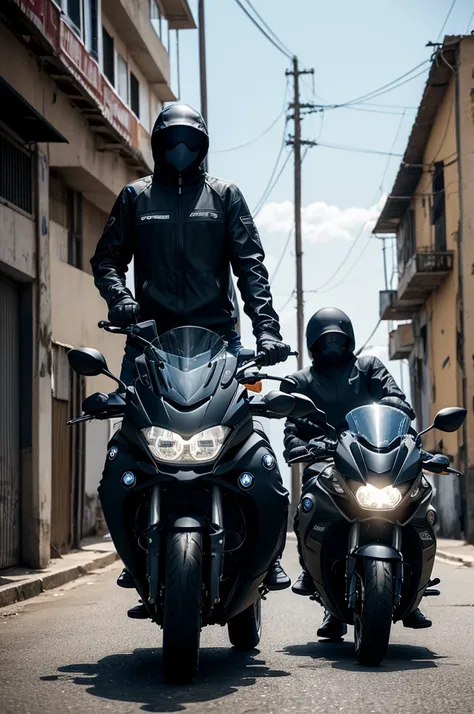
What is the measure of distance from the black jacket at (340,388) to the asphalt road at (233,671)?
3.93ft

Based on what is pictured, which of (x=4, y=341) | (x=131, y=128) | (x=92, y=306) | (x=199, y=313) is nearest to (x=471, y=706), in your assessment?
(x=199, y=313)

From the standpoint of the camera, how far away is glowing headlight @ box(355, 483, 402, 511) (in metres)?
5.83

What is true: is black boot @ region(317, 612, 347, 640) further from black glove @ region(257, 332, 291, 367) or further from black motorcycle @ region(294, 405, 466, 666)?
black glove @ region(257, 332, 291, 367)

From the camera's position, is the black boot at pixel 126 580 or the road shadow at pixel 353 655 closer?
the black boot at pixel 126 580

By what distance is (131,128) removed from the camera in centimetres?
2161

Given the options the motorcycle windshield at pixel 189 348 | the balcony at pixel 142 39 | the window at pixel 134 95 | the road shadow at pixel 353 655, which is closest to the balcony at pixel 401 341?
the balcony at pixel 142 39

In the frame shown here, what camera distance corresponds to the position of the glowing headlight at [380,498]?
5828 millimetres

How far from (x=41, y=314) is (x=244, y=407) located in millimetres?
8725

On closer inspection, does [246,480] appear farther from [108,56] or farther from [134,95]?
[134,95]

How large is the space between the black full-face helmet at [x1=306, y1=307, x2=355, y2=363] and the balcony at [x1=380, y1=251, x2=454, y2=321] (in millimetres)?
21343

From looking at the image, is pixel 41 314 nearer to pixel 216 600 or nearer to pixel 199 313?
pixel 199 313

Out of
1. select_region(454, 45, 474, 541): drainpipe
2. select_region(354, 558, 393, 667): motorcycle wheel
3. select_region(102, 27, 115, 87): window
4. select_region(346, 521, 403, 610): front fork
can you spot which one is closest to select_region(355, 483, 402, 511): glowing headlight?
select_region(346, 521, 403, 610): front fork

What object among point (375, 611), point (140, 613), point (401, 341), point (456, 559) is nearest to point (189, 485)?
point (140, 613)

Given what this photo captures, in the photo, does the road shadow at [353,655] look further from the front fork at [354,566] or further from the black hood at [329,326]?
the black hood at [329,326]
